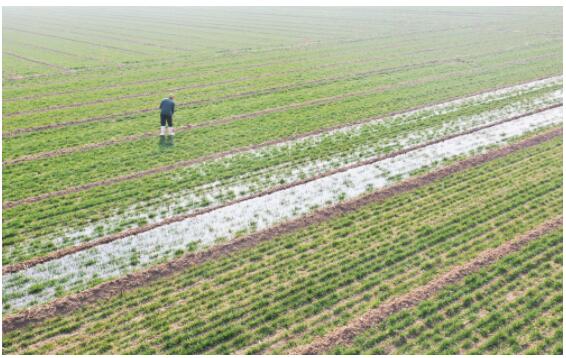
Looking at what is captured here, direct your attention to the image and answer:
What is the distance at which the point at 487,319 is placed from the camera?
9547 mm

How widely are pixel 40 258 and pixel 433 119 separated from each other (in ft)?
57.1


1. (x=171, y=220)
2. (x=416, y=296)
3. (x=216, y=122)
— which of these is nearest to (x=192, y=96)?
(x=216, y=122)

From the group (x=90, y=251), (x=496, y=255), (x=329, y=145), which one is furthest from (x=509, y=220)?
(x=90, y=251)

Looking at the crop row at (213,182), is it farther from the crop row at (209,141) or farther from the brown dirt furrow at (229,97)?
the brown dirt furrow at (229,97)

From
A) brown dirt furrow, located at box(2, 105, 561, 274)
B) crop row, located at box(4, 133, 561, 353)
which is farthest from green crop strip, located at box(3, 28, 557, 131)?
crop row, located at box(4, 133, 561, 353)

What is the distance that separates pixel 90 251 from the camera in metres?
12.3

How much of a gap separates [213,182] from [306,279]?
6.31 metres

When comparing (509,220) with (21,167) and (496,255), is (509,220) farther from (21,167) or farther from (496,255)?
(21,167)

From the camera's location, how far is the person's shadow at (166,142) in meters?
19.2

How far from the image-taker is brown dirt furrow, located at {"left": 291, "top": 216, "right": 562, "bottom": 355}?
9195 mm

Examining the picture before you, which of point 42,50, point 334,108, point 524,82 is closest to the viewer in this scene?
point 334,108

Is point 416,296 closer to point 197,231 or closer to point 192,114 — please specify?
point 197,231

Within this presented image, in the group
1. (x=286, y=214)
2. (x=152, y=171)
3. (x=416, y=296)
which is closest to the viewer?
(x=416, y=296)

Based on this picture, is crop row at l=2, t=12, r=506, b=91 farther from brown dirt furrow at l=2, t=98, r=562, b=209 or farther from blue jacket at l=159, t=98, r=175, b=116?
brown dirt furrow at l=2, t=98, r=562, b=209
